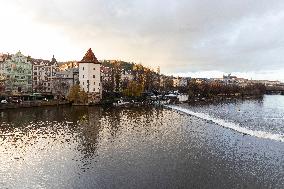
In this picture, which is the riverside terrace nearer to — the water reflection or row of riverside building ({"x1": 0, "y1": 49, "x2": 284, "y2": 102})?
row of riverside building ({"x1": 0, "y1": 49, "x2": 284, "y2": 102})

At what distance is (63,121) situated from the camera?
4644 cm

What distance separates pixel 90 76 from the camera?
7706 cm

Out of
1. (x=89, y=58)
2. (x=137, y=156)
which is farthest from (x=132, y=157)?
(x=89, y=58)

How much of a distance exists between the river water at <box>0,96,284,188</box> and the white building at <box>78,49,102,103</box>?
34011 mm

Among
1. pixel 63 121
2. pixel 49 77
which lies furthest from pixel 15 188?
pixel 49 77

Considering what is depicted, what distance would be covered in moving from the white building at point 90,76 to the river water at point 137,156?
34011 mm

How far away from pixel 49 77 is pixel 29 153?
64.9 metres

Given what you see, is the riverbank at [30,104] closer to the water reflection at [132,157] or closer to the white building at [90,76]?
the white building at [90,76]

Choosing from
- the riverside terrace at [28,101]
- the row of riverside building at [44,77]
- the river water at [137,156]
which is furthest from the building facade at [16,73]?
the river water at [137,156]

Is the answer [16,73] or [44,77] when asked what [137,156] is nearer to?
[16,73]

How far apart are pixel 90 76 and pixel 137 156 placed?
173 ft

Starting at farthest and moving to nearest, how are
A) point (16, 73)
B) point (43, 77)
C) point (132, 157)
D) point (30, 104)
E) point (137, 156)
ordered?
point (43, 77), point (16, 73), point (30, 104), point (137, 156), point (132, 157)

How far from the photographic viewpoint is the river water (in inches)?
813

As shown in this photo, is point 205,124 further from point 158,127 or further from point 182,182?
point 182,182
